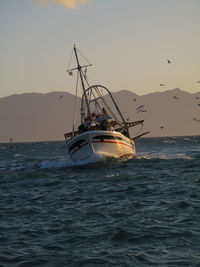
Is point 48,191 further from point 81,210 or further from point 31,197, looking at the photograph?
point 81,210

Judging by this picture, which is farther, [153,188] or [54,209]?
[153,188]

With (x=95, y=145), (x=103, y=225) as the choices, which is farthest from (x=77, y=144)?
(x=103, y=225)

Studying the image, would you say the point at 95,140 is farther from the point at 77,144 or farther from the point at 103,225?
the point at 103,225

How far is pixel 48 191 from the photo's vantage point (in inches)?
751

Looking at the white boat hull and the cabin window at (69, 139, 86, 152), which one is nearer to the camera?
the white boat hull

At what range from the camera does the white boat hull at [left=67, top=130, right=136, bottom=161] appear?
3195 centimetres

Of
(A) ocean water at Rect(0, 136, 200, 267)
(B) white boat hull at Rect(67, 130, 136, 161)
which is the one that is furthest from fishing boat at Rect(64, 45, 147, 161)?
(A) ocean water at Rect(0, 136, 200, 267)

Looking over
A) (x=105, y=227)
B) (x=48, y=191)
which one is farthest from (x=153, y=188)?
(x=105, y=227)

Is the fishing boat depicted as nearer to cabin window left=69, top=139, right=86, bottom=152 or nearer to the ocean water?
cabin window left=69, top=139, right=86, bottom=152

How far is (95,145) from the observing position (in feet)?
105

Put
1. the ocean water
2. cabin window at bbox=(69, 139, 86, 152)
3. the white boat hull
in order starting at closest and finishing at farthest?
the ocean water → the white boat hull → cabin window at bbox=(69, 139, 86, 152)

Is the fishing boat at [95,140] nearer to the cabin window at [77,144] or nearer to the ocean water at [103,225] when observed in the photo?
the cabin window at [77,144]

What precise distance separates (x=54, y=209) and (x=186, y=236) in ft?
19.3

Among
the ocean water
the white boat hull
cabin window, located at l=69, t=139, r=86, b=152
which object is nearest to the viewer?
the ocean water
